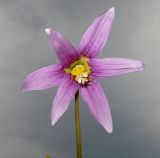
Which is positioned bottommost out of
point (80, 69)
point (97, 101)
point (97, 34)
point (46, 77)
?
point (97, 101)

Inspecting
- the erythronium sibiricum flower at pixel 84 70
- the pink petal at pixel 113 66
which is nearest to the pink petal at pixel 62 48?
the erythronium sibiricum flower at pixel 84 70

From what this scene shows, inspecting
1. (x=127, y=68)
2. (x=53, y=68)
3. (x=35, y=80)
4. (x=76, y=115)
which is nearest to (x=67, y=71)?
(x=53, y=68)

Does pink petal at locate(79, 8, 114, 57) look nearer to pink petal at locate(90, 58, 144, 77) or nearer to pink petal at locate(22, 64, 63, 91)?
pink petal at locate(90, 58, 144, 77)

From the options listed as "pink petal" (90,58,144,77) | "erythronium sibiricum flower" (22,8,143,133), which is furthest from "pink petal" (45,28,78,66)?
"pink petal" (90,58,144,77)

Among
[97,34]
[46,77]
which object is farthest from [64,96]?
[97,34]

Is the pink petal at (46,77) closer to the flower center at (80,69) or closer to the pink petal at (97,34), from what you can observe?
the flower center at (80,69)

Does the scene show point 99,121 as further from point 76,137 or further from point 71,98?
point 76,137

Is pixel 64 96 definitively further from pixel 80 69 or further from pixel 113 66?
pixel 113 66
